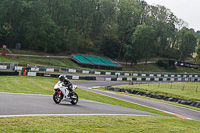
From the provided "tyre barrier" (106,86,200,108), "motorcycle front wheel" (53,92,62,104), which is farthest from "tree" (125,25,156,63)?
"motorcycle front wheel" (53,92,62,104)

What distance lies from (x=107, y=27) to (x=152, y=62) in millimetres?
24425

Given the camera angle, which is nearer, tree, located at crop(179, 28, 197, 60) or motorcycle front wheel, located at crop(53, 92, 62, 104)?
motorcycle front wheel, located at crop(53, 92, 62, 104)

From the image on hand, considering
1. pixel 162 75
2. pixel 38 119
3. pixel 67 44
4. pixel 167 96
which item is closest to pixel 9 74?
pixel 167 96

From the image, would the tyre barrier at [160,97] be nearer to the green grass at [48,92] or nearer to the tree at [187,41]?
the green grass at [48,92]

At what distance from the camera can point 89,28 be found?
8831cm

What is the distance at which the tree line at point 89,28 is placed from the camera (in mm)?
67062

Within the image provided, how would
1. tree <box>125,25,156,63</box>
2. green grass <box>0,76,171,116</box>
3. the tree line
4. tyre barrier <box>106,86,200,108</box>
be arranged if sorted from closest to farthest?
green grass <box>0,76,171,116</box> < tyre barrier <box>106,86,200,108</box> < the tree line < tree <box>125,25,156,63</box>

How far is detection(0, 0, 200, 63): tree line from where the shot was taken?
67062 mm

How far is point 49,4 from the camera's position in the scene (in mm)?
80062

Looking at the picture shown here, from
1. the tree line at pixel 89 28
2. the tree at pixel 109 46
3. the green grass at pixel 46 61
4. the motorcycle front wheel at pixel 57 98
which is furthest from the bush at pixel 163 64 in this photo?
the motorcycle front wheel at pixel 57 98

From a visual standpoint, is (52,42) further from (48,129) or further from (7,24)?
(48,129)

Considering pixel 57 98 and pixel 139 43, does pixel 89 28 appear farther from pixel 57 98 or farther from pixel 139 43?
pixel 57 98

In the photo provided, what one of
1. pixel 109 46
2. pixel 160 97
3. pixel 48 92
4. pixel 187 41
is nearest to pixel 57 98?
pixel 48 92

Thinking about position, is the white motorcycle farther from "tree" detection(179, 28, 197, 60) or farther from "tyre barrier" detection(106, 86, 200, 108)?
"tree" detection(179, 28, 197, 60)
